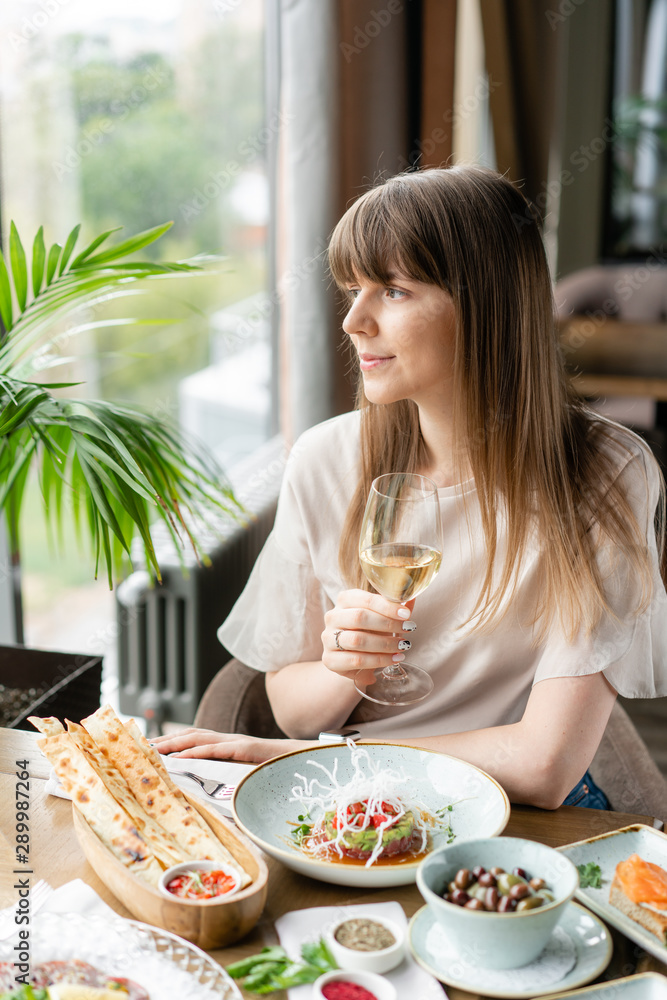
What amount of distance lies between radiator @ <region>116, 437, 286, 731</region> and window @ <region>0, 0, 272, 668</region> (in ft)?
0.60

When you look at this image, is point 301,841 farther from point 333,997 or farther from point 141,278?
point 141,278

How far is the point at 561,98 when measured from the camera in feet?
19.0

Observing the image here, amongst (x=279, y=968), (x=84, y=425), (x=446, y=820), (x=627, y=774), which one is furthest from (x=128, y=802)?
(x=627, y=774)

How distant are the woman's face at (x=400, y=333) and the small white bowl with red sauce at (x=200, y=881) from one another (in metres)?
0.71

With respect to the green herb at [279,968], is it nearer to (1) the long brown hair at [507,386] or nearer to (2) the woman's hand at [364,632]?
(2) the woman's hand at [364,632]

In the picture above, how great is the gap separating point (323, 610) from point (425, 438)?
0.34 m

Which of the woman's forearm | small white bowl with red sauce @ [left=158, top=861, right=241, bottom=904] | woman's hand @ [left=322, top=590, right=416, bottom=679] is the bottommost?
the woman's forearm

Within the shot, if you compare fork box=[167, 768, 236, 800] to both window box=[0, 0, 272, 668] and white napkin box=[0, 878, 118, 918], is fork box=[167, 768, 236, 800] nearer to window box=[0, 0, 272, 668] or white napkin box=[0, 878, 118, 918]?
white napkin box=[0, 878, 118, 918]

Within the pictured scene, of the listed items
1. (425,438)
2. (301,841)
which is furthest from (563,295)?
(301,841)

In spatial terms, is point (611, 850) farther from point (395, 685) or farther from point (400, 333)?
point (400, 333)

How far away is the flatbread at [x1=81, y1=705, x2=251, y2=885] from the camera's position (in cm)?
87

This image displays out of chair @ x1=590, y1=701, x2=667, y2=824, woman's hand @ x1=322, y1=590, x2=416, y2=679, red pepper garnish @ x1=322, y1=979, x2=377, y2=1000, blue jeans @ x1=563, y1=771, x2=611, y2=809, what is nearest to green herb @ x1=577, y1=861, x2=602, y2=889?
red pepper garnish @ x1=322, y1=979, x2=377, y2=1000

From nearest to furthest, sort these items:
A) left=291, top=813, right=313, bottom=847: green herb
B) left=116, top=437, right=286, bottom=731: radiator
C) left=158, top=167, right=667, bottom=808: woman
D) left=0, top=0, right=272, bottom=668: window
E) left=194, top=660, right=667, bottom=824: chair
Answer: left=291, top=813, right=313, bottom=847: green herb
left=158, top=167, right=667, bottom=808: woman
left=194, top=660, right=667, bottom=824: chair
left=116, top=437, right=286, bottom=731: radiator
left=0, top=0, right=272, bottom=668: window

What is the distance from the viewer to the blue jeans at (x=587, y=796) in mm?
1366
